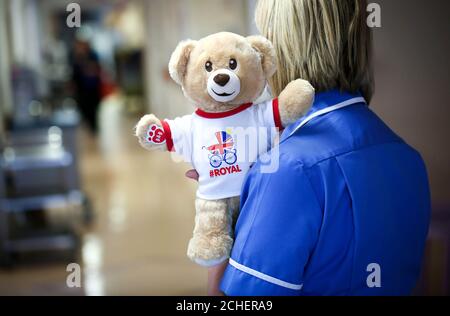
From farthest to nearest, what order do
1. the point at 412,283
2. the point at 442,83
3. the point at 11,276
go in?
the point at 11,276 < the point at 442,83 < the point at 412,283

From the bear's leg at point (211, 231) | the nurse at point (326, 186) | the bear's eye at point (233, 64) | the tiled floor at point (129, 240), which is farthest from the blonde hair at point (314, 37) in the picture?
the tiled floor at point (129, 240)

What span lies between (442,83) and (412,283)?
0.49m

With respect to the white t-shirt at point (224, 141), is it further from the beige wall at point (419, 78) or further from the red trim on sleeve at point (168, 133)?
the beige wall at point (419, 78)

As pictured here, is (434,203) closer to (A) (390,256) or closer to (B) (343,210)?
(A) (390,256)

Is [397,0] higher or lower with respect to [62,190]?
higher

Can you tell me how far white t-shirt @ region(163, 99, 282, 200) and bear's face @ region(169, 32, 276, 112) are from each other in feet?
0.07

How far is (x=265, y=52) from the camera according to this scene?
0.85 meters

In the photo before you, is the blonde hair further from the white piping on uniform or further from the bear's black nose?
the bear's black nose

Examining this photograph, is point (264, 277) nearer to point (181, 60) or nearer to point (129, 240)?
point (181, 60)

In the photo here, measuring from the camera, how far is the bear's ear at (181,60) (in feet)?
2.74

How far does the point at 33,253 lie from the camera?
3.90 m

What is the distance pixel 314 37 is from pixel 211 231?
36 cm

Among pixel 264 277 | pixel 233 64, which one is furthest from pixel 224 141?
pixel 264 277
